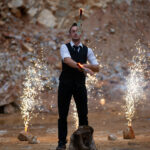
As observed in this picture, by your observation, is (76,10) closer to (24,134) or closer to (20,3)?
(20,3)

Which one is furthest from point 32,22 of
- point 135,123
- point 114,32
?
point 135,123

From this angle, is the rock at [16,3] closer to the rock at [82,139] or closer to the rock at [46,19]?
the rock at [46,19]

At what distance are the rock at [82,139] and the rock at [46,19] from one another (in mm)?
15578

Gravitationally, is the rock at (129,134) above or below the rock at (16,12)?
below

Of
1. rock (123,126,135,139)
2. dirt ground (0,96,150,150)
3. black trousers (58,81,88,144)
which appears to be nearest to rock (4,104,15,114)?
dirt ground (0,96,150,150)

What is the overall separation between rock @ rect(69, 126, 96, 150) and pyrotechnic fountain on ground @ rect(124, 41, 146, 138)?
7.98m

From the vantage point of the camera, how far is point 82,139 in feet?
10.7

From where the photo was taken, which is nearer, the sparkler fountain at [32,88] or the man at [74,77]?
the man at [74,77]

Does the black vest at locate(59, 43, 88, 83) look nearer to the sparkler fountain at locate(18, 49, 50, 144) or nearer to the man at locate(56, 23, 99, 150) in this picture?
the man at locate(56, 23, 99, 150)

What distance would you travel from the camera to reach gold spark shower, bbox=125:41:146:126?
13312mm

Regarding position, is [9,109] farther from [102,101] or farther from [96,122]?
[102,101]

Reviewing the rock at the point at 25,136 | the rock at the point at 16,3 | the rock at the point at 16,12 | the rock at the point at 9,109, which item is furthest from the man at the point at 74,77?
the rock at the point at 16,12

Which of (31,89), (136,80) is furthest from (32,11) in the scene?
(136,80)

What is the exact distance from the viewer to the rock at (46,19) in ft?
59.0
